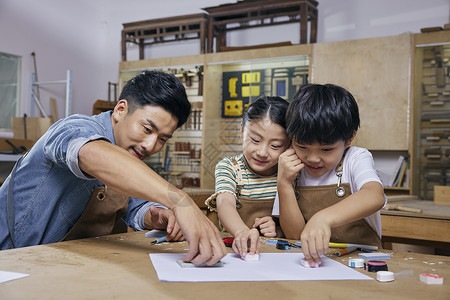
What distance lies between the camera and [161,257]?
41.9 inches

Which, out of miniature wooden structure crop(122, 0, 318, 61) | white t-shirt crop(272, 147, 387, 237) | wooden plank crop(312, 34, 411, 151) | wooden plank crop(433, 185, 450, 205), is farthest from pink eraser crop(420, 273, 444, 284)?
→ miniature wooden structure crop(122, 0, 318, 61)

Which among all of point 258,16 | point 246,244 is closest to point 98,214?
point 246,244

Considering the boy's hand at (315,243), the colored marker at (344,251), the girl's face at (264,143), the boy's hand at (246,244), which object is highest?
the girl's face at (264,143)

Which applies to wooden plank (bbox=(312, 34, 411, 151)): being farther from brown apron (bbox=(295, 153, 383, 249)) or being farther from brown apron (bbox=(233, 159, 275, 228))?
brown apron (bbox=(295, 153, 383, 249))

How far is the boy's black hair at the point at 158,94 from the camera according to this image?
1497mm

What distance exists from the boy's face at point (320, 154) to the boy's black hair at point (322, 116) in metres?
0.02

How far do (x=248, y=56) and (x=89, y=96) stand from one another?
3270 millimetres

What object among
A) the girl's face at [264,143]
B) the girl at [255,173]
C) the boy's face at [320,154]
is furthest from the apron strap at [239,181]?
the boy's face at [320,154]

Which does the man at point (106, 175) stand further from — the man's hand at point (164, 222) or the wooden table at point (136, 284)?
the wooden table at point (136, 284)

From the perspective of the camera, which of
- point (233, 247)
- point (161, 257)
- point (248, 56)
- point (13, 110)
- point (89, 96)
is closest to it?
point (161, 257)

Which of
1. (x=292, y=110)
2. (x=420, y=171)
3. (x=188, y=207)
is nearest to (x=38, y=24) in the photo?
(x=420, y=171)

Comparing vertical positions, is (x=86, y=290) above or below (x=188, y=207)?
below

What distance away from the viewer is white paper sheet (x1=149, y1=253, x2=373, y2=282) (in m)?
0.88

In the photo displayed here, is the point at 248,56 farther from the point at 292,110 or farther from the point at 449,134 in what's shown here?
the point at 292,110
